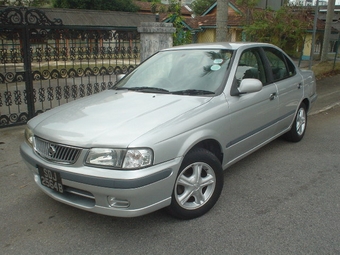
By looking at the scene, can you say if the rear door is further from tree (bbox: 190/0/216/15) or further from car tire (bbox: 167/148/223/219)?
tree (bbox: 190/0/216/15)

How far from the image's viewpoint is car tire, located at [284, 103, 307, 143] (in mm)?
5539

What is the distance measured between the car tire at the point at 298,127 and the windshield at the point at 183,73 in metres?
2.01

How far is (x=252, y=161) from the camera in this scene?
492 cm

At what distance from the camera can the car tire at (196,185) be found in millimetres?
3152

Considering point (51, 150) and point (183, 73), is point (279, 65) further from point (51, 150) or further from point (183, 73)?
point (51, 150)

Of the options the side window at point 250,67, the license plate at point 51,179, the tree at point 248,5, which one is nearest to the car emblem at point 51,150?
the license plate at point 51,179

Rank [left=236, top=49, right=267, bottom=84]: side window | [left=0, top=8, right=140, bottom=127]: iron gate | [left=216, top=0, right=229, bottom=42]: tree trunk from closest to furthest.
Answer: [left=236, top=49, right=267, bottom=84]: side window → [left=0, top=8, right=140, bottom=127]: iron gate → [left=216, top=0, right=229, bottom=42]: tree trunk

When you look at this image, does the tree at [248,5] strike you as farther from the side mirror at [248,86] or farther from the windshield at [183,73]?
the side mirror at [248,86]

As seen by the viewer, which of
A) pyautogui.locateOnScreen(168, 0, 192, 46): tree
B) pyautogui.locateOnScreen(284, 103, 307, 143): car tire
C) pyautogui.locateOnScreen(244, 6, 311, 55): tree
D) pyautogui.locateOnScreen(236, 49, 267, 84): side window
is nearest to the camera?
pyautogui.locateOnScreen(236, 49, 267, 84): side window

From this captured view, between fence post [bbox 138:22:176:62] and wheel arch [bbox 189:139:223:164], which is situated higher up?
fence post [bbox 138:22:176:62]

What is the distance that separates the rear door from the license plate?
3152 mm

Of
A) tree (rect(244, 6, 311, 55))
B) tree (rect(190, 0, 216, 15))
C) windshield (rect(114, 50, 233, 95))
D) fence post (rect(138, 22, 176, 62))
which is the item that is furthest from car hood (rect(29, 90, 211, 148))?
tree (rect(190, 0, 216, 15))

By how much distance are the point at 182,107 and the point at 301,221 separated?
1577 mm

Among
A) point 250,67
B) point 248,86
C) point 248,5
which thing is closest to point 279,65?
point 250,67
